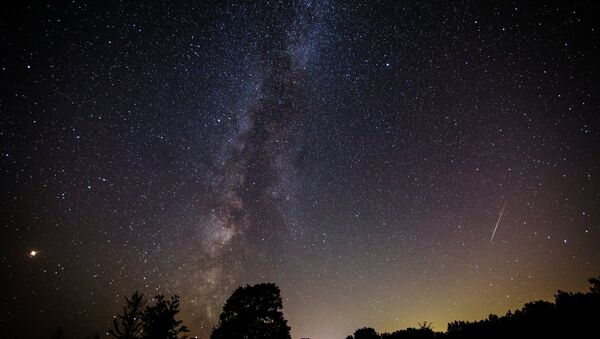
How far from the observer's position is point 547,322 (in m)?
12.3

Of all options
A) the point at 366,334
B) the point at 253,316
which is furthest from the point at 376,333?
the point at 253,316

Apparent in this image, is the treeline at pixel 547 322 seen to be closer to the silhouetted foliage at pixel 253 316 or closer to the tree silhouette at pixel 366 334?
the tree silhouette at pixel 366 334

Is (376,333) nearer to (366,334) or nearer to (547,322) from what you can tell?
(366,334)

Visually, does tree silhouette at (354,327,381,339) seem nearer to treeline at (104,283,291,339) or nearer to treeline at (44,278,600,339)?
treeline at (44,278,600,339)

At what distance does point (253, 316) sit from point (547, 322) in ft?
53.3

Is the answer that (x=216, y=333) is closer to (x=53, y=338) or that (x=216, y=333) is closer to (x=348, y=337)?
(x=348, y=337)

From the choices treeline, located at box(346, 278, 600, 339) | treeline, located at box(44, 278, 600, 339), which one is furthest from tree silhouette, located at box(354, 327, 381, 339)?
treeline, located at box(346, 278, 600, 339)

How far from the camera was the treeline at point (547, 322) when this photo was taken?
437 inches

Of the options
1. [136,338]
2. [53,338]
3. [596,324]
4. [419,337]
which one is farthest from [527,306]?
[53,338]

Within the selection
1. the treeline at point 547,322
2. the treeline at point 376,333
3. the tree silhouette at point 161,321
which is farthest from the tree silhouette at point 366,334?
the tree silhouette at point 161,321

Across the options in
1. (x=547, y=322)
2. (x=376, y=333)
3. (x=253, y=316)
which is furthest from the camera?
(x=376, y=333)

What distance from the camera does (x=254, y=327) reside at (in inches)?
760

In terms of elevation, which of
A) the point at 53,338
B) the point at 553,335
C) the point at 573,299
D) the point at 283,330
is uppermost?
the point at 53,338

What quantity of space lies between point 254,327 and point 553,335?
1609cm
